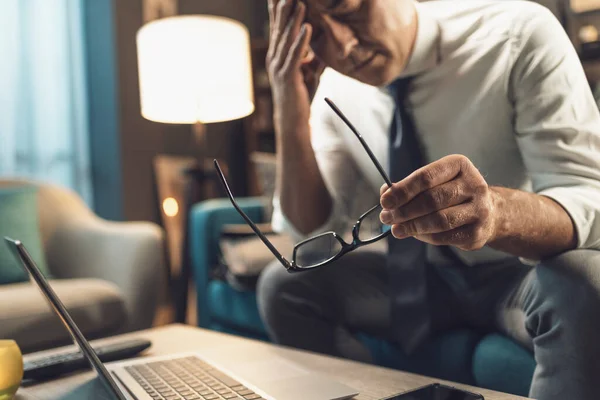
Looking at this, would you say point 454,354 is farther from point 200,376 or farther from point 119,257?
point 119,257

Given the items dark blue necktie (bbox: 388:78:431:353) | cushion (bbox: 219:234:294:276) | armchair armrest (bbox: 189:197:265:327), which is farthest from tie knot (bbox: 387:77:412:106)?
armchair armrest (bbox: 189:197:265:327)

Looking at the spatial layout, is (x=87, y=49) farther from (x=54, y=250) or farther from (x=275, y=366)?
(x=275, y=366)

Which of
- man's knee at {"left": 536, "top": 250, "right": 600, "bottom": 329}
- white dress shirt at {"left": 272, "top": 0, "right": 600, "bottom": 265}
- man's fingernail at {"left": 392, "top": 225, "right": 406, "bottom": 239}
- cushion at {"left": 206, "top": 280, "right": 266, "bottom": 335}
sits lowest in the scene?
cushion at {"left": 206, "top": 280, "right": 266, "bottom": 335}

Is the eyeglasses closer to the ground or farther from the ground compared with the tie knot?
closer to the ground

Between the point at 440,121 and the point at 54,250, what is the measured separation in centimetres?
154

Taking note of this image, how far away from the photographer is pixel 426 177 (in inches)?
21.9

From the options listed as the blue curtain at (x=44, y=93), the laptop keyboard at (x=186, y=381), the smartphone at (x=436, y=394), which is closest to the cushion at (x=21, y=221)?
the blue curtain at (x=44, y=93)

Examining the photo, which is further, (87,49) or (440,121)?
(87,49)

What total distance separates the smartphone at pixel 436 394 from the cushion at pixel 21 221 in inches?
56.9

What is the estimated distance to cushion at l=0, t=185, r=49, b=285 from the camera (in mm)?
1762

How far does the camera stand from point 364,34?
2.89 ft

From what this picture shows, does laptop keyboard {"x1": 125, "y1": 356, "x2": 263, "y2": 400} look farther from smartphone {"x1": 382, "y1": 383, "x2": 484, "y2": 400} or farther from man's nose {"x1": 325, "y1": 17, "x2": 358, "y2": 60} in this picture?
man's nose {"x1": 325, "y1": 17, "x2": 358, "y2": 60}

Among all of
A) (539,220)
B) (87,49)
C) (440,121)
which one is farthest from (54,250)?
(539,220)

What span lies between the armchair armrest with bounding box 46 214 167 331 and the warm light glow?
2.89 ft
